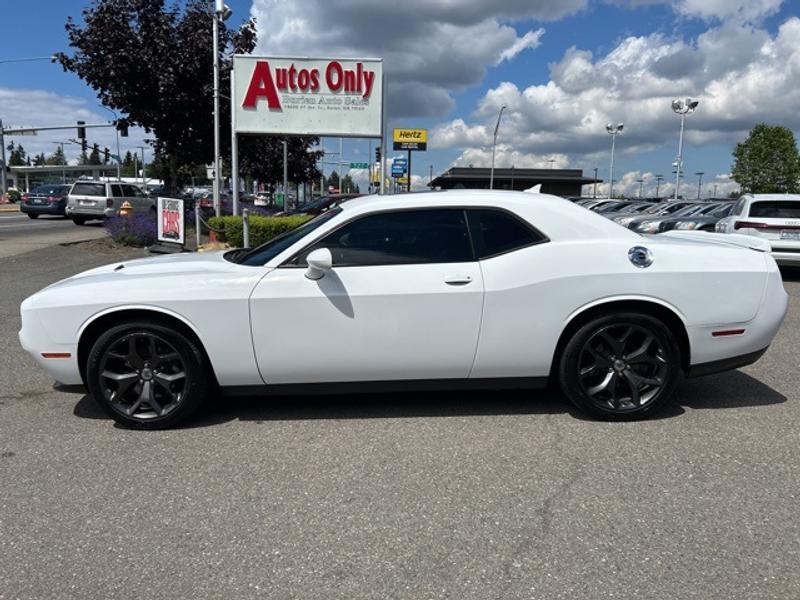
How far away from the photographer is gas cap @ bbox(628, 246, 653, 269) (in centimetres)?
416

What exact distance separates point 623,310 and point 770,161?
161 feet

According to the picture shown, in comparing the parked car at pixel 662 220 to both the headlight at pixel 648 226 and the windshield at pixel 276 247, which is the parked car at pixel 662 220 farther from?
the windshield at pixel 276 247

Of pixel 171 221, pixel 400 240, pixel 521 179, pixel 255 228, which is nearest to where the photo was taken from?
pixel 400 240

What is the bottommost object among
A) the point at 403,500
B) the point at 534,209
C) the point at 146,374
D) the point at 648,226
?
the point at 403,500

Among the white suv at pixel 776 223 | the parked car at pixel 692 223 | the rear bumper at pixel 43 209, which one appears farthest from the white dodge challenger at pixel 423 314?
the rear bumper at pixel 43 209

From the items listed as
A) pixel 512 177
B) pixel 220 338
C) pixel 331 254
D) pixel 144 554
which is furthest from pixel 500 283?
pixel 512 177

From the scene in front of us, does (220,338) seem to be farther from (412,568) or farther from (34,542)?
(412,568)

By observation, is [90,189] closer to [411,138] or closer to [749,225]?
[749,225]

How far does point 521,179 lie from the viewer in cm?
7938

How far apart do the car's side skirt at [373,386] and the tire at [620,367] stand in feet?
0.87

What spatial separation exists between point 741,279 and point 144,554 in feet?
12.9

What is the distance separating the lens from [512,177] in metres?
75.9

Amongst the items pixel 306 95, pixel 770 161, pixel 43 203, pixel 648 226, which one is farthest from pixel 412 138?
pixel 306 95

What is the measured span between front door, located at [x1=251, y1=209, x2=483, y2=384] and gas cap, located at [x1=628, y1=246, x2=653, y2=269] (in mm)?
1047
